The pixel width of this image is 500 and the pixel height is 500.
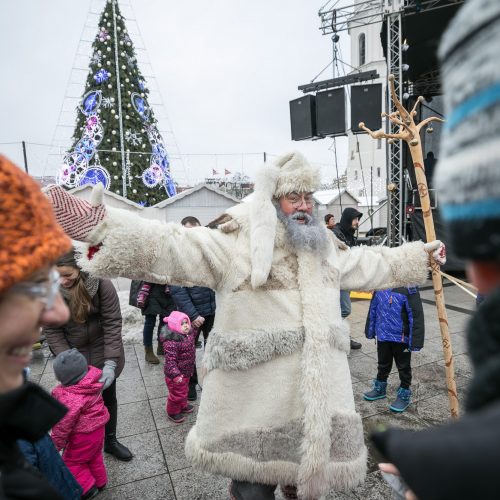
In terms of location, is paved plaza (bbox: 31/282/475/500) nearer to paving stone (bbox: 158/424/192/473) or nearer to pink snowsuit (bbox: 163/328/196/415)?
paving stone (bbox: 158/424/192/473)

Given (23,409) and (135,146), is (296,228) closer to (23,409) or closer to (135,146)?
(23,409)

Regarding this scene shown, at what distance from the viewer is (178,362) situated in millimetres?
3188

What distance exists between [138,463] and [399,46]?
316 inches

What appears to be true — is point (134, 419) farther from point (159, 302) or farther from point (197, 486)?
point (159, 302)

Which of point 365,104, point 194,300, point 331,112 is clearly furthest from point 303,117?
point 194,300

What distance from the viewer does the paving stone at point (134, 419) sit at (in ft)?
9.96

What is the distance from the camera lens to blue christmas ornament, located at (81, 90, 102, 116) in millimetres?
11641

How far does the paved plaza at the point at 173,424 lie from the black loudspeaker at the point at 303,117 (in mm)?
6197

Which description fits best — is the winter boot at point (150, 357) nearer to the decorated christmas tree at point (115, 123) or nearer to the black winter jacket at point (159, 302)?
the black winter jacket at point (159, 302)

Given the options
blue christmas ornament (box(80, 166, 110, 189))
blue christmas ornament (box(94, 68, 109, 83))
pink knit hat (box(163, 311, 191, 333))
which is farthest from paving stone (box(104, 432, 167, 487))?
blue christmas ornament (box(94, 68, 109, 83))

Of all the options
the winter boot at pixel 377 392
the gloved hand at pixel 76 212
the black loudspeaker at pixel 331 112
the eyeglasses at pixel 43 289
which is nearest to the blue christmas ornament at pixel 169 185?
the black loudspeaker at pixel 331 112

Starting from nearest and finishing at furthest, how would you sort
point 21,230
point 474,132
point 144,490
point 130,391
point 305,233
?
point 474,132 → point 21,230 → point 305,233 → point 144,490 → point 130,391

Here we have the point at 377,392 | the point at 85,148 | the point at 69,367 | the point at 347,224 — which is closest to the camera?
the point at 69,367

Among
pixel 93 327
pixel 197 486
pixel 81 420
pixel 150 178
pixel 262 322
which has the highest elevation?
pixel 150 178
